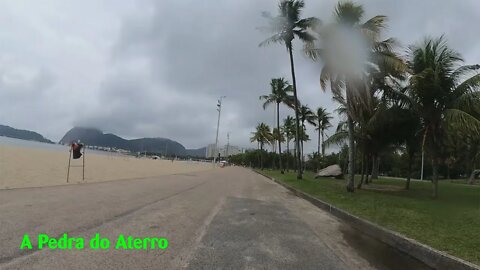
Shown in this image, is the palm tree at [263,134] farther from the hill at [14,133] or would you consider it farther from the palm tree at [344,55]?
the hill at [14,133]

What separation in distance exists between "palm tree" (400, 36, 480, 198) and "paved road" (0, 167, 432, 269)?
333 inches

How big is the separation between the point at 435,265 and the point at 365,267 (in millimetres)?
1358

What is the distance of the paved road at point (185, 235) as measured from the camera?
512cm

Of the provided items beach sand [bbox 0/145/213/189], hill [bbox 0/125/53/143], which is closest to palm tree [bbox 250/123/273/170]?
beach sand [bbox 0/145/213/189]

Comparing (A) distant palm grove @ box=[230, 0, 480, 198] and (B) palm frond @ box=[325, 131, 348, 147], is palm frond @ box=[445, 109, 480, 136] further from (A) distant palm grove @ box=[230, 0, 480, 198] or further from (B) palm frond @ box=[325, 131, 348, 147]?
(B) palm frond @ box=[325, 131, 348, 147]

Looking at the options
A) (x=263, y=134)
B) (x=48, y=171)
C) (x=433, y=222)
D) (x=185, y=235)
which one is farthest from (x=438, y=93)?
(x=263, y=134)

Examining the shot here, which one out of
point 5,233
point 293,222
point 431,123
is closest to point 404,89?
point 431,123

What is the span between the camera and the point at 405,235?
7.63 meters

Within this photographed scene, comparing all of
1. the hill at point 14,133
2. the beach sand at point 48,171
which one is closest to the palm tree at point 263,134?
the beach sand at point 48,171

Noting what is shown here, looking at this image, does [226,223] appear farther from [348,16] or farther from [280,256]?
[348,16]

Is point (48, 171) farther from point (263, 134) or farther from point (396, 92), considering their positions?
point (263, 134)

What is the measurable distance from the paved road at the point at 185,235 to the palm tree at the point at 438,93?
846 cm

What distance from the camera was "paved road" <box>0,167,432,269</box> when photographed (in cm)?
512

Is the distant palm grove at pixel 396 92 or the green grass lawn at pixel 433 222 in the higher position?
the distant palm grove at pixel 396 92
